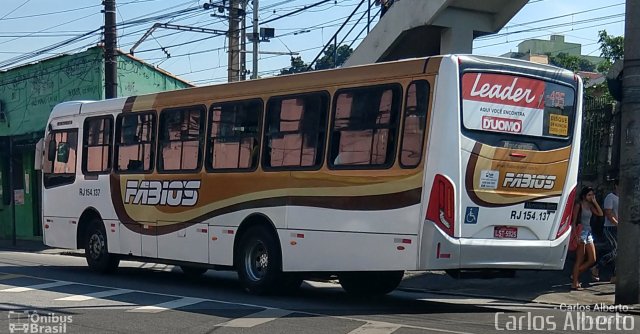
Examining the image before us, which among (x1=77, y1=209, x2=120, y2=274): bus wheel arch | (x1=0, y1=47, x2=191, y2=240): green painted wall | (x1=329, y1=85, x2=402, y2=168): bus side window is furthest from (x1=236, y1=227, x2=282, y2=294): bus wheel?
(x1=0, y1=47, x2=191, y2=240): green painted wall

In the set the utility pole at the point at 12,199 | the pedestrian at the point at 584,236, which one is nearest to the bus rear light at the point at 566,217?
the pedestrian at the point at 584,236

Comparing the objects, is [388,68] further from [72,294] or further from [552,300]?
[72,294]

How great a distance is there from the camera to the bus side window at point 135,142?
1473cm

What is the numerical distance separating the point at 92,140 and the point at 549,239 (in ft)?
31.3

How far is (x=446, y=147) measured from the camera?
32.4 feet

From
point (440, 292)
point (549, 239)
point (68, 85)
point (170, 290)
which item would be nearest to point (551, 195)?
point (549, 239)

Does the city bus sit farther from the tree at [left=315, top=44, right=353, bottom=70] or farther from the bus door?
the tree at [left=315, top=44, right=353, bottom=70]

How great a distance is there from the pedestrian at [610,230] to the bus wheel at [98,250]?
29.7 feet

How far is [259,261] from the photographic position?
12.4 m

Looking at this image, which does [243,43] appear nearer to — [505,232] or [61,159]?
[61,159]

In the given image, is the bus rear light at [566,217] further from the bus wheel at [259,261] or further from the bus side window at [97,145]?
the bus side window at [97,145]

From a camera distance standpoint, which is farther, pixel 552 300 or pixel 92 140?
pixel 92 140

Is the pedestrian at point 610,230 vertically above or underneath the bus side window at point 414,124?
underneath

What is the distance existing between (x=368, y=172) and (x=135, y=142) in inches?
238
